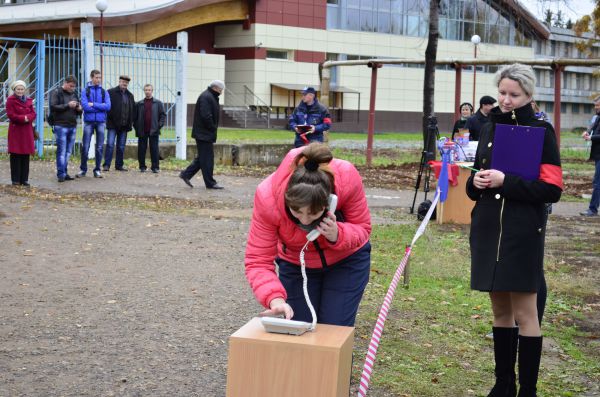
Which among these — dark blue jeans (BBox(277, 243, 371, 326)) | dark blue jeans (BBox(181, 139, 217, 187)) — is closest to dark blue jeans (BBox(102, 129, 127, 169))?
dark blue jeans (BBox(181, 139, 217, 187))

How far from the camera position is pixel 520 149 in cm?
481

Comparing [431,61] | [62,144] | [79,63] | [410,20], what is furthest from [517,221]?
[410,20]

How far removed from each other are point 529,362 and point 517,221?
0.78m

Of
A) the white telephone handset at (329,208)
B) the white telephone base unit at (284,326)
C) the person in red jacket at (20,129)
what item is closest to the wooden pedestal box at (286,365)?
the white telephone base unit at (284,326)

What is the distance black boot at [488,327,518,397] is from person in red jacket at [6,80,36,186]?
1117 centimetres

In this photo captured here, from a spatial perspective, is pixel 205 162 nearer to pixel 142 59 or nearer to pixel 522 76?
pixel 142 59

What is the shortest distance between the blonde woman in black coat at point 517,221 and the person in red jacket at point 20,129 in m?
11.1

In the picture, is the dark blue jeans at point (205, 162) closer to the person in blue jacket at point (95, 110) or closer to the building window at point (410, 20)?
the person in blue jacket at point (95, 110)

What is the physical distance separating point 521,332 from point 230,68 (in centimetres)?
4282

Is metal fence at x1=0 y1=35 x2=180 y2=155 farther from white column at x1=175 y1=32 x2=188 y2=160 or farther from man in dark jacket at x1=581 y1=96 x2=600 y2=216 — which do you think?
man in dark jacket at x1=581 y1=96 x2=600 y2=216

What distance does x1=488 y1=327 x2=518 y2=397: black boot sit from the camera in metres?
5.08

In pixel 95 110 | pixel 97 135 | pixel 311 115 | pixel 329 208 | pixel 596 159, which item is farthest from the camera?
pixel 97 135

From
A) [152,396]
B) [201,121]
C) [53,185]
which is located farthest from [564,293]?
[53,185]

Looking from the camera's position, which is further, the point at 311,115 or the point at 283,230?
the point at 311,115
